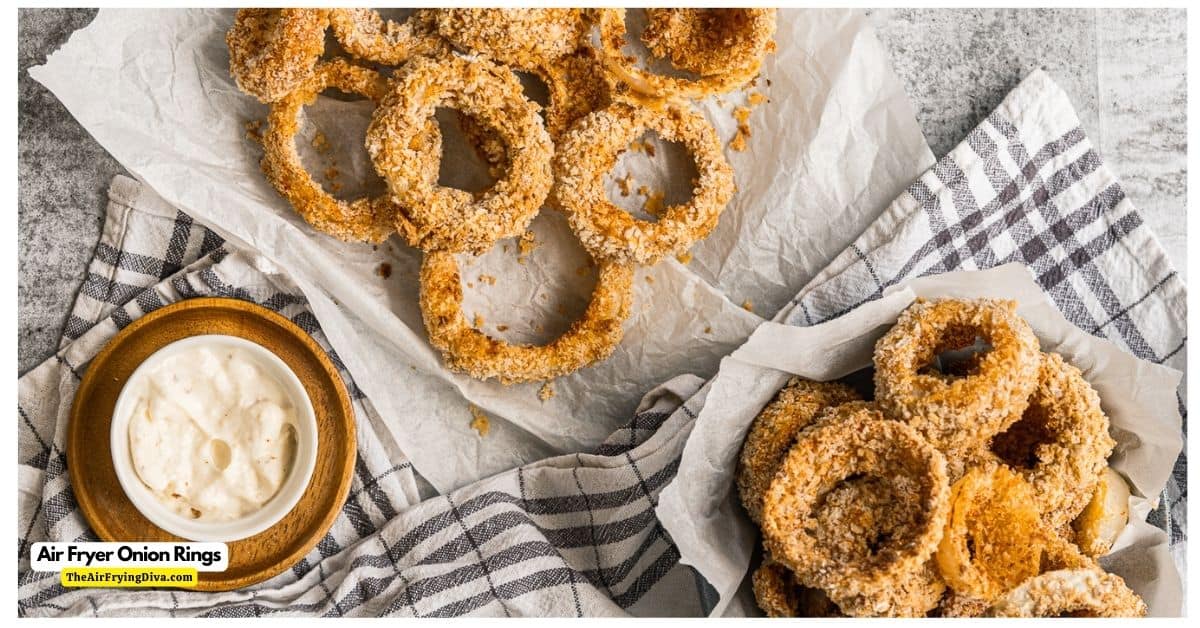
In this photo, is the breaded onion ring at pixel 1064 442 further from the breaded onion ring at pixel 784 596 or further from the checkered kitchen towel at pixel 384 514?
the checkered kitchen towel at pixel 384 514

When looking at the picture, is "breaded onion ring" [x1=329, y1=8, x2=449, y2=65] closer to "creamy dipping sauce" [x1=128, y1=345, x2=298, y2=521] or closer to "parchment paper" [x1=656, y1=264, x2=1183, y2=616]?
"creamy dipping sauce" [x1=128, y1=345, x2=298, y2=521]

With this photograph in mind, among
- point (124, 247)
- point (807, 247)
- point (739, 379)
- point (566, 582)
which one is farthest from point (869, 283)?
point (124, 247)

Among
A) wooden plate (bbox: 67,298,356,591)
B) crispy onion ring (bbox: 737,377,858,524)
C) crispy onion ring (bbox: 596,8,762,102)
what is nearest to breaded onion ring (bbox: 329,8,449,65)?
crispy onion ring (bbox: 596,8,762,102)

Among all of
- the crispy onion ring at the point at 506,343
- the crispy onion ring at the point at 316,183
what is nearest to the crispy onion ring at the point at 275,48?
the crispy onion ring at the point at 316,183

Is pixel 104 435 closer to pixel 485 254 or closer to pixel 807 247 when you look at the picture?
pixel 485 254

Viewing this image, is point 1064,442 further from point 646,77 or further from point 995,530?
point 646,77

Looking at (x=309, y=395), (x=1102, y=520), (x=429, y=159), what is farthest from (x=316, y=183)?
(x=1102, y=520)
